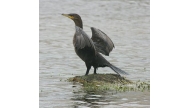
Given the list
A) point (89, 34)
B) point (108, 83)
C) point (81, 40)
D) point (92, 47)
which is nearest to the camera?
point (81, 40)

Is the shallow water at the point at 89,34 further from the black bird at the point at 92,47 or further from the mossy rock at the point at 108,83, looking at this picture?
the black bird at the point at 92,47

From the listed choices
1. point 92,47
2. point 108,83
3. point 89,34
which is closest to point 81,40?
point 92,47

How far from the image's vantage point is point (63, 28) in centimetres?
1983

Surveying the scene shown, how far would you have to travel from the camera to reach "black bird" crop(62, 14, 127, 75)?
10391 mm

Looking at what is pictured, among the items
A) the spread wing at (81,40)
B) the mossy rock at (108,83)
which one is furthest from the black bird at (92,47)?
the mossy rock at (108,83)

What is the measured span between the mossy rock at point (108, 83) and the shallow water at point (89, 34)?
0.67 feet

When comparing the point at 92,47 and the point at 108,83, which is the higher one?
the point at 92,47

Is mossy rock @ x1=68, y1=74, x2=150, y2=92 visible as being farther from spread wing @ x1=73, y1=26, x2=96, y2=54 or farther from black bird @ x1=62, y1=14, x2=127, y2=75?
spread wing @ x1=73, y1=26, x2=96, y2=54

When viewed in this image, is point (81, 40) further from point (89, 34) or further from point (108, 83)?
point (89, 34)

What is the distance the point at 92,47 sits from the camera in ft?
34.8

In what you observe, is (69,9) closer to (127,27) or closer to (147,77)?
(127,27)

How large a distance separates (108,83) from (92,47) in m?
0.76

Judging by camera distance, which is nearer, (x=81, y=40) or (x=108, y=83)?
(x=81, y=40)
